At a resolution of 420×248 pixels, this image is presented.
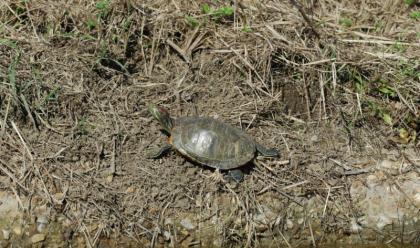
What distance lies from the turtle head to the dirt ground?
0.52ft

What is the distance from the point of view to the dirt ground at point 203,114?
4.52m

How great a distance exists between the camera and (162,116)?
482cm

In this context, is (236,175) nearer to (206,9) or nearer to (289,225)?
(289,225)

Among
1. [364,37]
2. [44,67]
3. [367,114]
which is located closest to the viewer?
[44,67]

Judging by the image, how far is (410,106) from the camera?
17.4ft

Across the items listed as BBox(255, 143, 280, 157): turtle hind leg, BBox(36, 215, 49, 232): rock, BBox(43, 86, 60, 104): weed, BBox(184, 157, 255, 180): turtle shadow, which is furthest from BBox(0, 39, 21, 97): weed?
BBox(255, 143, 280, 157): turtle hind leg

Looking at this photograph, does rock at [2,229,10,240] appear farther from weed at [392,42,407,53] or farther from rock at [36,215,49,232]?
weed at [392,42,407,53]

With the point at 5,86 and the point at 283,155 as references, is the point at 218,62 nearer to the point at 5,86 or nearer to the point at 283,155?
the point at 283,155

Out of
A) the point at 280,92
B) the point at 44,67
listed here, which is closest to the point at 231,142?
the point at 280,92

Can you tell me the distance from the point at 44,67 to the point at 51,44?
273 millimetres

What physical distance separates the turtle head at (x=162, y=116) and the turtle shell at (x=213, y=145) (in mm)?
92

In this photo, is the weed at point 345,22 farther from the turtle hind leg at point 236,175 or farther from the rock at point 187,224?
the rock at point 187,224

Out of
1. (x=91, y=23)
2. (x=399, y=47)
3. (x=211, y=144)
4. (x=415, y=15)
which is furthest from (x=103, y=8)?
(x=415, y=15)

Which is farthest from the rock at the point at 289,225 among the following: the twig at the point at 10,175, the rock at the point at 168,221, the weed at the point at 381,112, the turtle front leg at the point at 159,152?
the twig at the point at 10,175
